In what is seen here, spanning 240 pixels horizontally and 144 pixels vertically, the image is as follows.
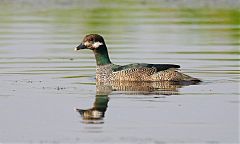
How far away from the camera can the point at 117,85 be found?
1537 cm

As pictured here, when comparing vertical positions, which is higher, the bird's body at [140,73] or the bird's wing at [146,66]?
the bird's wing at [146,66]

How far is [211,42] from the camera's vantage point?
20531 mm

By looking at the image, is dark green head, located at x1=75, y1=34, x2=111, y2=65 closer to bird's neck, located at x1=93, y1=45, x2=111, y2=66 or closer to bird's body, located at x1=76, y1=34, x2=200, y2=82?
bird's neck, located at x1=93, y1=45, x2=111, y2=66

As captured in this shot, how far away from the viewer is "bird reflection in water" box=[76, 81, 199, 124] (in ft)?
40.8

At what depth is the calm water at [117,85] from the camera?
11.4m

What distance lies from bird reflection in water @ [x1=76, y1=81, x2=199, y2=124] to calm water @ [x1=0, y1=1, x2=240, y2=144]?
0.02m

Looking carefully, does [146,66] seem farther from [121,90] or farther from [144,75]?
[121,90]

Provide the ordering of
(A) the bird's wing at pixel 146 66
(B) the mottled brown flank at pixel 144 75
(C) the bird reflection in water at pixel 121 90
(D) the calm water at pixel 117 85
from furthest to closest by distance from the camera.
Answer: (B) the mottled brown flank at pixel 144 75 → (A) the bird's wing at pixel 146 66 → (C) the bird reflection in water at pixel 121 90 → (D) the calm water at pixel 117 85

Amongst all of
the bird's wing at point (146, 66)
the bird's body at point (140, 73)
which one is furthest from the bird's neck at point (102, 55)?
the bird's wing at point (146, 66)

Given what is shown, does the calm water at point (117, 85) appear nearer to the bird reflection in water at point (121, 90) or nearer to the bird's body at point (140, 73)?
the bird reflection in water at point (121, 90)

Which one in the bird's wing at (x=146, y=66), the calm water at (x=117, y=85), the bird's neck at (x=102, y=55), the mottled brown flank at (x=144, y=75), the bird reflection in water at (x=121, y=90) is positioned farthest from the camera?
the bird's neck at (x=102, y=55)

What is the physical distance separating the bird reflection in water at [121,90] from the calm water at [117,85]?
0.05 ft

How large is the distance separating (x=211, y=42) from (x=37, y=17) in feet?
21.3

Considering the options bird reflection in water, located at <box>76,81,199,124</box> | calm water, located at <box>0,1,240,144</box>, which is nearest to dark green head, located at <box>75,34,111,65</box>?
calm water, located at <box>0,1,240,144</box>
